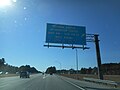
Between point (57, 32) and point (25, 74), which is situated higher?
point (57, 32)

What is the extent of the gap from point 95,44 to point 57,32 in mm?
6301

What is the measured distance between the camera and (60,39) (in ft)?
119

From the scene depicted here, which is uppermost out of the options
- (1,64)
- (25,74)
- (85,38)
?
(1,64)

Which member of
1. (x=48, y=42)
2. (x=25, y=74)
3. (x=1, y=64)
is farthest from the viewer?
(x=1, y=64)

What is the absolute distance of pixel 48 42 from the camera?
36.1 meters

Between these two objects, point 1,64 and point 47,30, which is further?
point 1,64

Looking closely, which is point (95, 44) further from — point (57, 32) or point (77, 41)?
point (57, 32)

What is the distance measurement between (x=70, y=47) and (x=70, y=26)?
3.28 metres

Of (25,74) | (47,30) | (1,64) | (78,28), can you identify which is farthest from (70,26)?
(1,64)

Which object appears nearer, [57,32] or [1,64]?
[57,32]

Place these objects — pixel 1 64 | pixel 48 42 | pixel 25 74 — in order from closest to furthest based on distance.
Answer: pixel 48 42 → pixel 25 74 → pixel 1 64

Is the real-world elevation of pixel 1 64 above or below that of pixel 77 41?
above

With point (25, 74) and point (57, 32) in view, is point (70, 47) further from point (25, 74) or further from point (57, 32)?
point (25, 74)

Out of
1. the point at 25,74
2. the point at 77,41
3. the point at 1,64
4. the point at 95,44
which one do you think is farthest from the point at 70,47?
the point at 1,64
